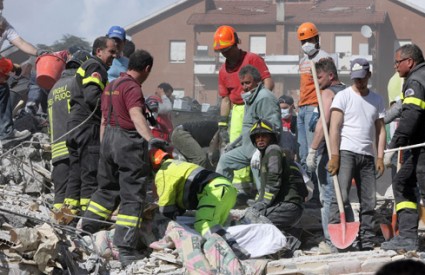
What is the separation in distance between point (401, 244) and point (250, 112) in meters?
2.32

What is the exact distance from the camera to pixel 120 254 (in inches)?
333

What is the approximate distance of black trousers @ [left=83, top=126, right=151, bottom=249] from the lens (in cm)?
846

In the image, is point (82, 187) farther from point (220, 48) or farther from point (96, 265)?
point (220, 48)

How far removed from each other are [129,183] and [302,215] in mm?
2245

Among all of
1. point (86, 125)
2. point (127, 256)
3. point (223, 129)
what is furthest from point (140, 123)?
point (223, 129)

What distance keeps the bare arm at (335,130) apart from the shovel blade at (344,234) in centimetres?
69

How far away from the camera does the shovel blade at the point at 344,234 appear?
8.97m

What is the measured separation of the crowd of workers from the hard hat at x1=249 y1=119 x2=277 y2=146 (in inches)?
0.5

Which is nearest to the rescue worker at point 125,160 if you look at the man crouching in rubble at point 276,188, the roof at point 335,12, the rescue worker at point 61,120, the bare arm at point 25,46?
the rescue worker at point 61,120

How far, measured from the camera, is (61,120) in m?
10.2

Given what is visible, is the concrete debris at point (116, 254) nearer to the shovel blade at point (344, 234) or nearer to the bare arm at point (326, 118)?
the shovel blade at point (344, 234)

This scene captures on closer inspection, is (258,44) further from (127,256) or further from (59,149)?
(127,256)

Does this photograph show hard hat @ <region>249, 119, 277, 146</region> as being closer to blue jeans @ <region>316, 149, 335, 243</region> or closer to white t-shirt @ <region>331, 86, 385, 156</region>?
blue jeans @ <region>316, 149, 335, 243</region>

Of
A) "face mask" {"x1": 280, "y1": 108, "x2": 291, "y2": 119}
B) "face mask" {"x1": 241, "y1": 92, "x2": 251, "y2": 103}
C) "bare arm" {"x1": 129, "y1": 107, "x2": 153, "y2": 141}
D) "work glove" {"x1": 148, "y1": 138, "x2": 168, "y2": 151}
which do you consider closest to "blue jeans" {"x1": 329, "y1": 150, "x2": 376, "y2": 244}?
"face mask" {"x1": 241, "y1": 92, "x2": 251, "y2": 103}
